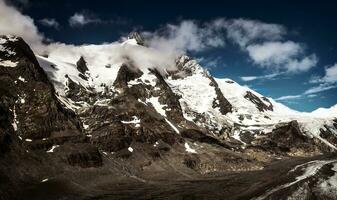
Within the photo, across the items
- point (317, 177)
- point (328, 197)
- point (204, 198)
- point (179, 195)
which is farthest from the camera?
point (179, 195)

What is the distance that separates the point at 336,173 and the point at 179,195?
6263 cm

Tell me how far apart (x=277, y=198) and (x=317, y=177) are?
2927 cm

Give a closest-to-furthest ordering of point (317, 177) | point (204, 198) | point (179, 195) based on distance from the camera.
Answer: point (317, 177), point (204, 198), point (179, 195)

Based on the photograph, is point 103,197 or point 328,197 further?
point 103,197

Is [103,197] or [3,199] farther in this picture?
[103,197]

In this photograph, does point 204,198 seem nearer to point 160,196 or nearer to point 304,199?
point 160,196

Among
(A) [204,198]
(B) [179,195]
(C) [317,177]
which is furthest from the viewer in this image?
(B) [179,195]

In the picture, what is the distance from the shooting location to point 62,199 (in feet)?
628

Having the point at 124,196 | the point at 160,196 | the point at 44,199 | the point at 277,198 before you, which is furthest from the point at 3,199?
the point at 277,198

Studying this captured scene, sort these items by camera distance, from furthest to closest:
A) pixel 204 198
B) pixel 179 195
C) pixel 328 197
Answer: pixel 179 195, pixel 204 198, pixel 328 197

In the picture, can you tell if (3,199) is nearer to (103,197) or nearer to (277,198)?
(103,197)

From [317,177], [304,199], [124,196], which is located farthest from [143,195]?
[304,199]

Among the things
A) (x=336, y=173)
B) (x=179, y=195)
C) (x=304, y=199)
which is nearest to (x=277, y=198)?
(x=304, y=199)

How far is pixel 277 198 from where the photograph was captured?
126625 mm
